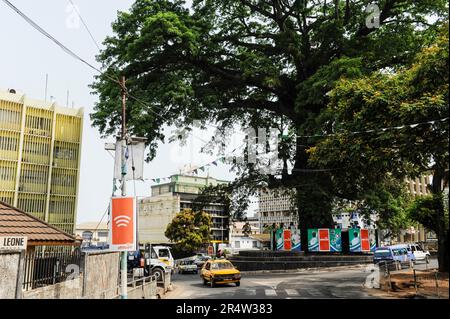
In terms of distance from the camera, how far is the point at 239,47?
3653 centimetres

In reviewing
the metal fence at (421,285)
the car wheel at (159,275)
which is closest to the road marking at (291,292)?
the metal fence at (421,285)

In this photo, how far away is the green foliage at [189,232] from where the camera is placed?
73062 mm

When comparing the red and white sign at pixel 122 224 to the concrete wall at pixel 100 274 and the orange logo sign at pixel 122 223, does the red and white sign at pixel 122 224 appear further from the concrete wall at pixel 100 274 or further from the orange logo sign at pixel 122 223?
the concrete wall at pixel 100 274

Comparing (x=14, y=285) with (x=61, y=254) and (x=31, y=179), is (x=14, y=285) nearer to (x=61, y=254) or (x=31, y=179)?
(x=61, y=254)

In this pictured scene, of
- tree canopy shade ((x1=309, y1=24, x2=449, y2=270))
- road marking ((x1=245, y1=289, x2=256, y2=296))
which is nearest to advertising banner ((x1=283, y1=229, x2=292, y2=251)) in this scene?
tree canopy shade ((x1=309, y1=24, x2=449, y2=270))

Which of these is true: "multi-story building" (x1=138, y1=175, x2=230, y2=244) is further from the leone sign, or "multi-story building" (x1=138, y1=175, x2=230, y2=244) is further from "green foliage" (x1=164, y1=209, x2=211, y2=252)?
the leone sign

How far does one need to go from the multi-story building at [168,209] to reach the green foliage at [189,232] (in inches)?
1066

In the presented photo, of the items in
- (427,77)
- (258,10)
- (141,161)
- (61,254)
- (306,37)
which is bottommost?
(61,254)

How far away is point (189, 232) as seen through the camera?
73562mm

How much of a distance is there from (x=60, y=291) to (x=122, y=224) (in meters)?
4.18

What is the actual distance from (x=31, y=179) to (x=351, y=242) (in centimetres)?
3923
